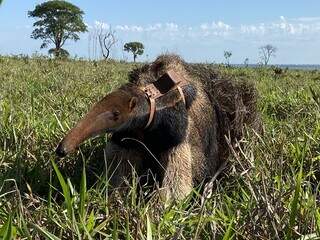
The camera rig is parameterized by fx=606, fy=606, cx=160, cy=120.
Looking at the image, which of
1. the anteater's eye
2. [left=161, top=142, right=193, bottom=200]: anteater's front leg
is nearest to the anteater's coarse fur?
[left=161, top=142, right=193, bottom=200]: anteater's front leg

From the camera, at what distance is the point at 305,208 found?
99.3 inches

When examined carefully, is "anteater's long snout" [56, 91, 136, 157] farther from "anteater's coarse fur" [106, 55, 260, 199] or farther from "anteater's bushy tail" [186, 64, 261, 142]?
"anteater's bushy tail" [186, 64, 261, 142]

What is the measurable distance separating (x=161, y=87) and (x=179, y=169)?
0.53m

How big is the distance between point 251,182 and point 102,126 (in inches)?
36.6

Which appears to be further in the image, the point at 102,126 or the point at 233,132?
the point at 233,132

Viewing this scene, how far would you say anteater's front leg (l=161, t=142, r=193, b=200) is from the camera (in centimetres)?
359

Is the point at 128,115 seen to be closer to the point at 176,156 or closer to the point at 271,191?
the point at 176,156

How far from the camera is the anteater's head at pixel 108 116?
2904 millimetres

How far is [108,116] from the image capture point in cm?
307

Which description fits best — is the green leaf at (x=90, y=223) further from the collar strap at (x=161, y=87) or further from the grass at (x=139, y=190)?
the collar strap at (x=161, y=87)

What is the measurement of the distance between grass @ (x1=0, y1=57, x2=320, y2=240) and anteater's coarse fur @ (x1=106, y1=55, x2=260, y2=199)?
0.16 m

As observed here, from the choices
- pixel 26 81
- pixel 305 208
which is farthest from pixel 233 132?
pixel 26 81

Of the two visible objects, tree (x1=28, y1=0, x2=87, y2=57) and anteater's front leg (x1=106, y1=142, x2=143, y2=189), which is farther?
tree (x1=28, y1=0, x2=87, y2=57)

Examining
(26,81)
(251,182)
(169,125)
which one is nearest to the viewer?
(251,182)
